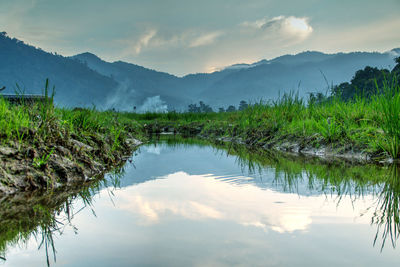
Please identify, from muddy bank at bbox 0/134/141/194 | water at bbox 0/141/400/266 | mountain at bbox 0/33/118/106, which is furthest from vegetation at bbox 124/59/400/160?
mountain at bbox 0/33/118/106

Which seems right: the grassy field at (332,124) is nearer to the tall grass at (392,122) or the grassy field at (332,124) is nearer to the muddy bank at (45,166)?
the tall grass at (392,122)

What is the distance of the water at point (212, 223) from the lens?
1.72 meters

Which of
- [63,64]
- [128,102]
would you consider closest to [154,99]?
[128,102]

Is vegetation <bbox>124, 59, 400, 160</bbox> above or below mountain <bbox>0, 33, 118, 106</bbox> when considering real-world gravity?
below

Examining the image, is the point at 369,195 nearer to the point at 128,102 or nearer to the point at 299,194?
the point at 299,194

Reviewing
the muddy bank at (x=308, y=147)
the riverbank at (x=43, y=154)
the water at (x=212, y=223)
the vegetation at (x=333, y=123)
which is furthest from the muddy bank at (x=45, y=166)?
the vegetation at (x=333, y=123)

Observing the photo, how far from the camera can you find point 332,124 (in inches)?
265

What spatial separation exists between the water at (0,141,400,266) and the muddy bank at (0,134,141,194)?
37cm

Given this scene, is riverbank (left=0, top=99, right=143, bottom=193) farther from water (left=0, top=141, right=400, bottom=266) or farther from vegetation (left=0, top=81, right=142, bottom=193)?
water (left=0, top=141, right=400, bottom=266)

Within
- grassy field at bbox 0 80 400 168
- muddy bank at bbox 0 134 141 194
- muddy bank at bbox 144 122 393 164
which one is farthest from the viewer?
muddy bank at bbox 144 122 393 164

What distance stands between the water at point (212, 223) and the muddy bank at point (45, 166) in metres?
0.37

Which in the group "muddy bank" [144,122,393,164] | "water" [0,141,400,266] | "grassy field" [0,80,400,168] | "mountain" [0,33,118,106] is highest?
"mountain" [0,33,118,106]

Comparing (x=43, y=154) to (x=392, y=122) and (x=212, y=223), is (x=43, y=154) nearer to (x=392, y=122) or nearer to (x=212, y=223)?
(x=212, y=223)

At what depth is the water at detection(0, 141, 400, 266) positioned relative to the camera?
172 cm
